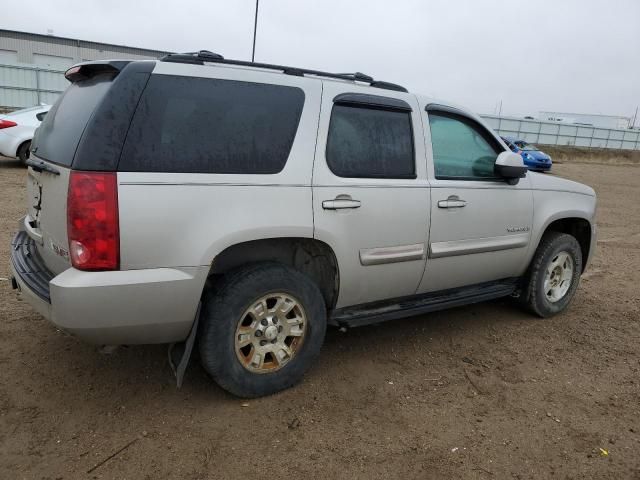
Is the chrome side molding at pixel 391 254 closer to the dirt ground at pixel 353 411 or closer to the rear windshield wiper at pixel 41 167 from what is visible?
the dirt ground at pixel 353 411

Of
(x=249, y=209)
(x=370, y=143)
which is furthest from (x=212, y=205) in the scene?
(x=370, y=143)

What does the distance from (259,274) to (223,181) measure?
0.56 meters

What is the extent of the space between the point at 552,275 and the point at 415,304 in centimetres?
172

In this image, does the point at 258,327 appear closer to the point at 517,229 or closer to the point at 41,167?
the point at 41,167

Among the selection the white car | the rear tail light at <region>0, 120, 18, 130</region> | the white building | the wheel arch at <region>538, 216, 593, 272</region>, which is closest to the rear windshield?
the wheel arch at <region>538, 216, 593, 272</region>

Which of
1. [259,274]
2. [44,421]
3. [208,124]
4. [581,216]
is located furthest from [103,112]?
[581,216]

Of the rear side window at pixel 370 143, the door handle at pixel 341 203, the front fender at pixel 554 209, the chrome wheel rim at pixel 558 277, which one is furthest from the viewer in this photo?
the chrome wheel rim at pixel 558 277

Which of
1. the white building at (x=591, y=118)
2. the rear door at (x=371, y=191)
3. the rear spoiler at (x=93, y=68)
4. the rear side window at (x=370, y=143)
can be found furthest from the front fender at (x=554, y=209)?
the white building at (x=591, y=118)

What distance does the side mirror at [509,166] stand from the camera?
12.9ft

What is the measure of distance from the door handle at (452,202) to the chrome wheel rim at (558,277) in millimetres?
A: 1405

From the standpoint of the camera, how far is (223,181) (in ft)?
9.08

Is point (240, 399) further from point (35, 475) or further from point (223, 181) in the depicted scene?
point (223, 181)

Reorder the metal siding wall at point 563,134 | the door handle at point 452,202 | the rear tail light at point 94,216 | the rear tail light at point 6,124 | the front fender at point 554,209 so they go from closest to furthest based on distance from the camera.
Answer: the rear tail light at point 94,216, the door handle at point 452,202, the front fender at point 554,209, the rear tail light at point 6,124, the metal siding wall at point 563,134

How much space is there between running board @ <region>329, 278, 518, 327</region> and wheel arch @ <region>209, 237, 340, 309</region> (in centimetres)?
15
